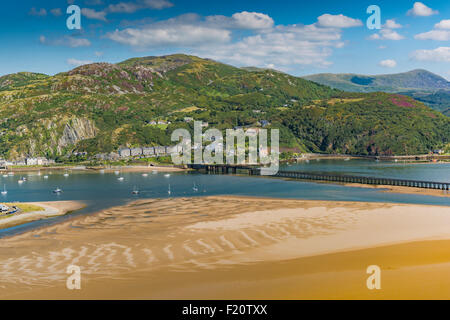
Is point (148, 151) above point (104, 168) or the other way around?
above

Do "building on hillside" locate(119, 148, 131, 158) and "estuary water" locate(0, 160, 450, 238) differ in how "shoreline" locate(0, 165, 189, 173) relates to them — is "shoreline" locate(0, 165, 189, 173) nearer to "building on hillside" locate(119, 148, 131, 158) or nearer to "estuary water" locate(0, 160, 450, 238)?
"building on hillside" locate(119, 148, 131, 158)

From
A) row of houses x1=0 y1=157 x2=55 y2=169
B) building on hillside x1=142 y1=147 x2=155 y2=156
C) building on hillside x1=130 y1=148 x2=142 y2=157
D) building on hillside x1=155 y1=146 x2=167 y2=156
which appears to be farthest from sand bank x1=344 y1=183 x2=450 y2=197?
row of houses x1=0 y1=157 x2=55 y2=169

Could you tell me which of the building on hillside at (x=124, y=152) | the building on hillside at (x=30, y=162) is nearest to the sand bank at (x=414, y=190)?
the building on hillside at (x=124, y=152)

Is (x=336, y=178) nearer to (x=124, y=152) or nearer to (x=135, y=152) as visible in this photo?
(x=135, y=152)

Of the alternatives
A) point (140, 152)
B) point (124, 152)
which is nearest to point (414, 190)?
point (140, 152)

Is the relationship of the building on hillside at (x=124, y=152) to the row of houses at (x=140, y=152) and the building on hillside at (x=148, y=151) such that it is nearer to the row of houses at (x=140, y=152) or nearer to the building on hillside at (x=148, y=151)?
the row of houses at (x=140, y=152)

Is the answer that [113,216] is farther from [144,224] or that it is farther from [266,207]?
[266,207]
